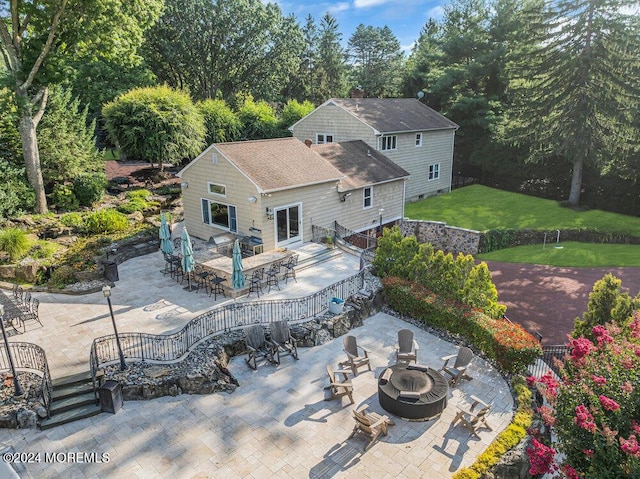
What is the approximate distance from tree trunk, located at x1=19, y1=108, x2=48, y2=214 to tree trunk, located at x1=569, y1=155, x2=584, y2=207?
1354 inches

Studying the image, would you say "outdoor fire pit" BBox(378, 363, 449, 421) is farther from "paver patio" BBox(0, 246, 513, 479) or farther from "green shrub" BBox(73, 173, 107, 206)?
"green shrub" BBox(73, 173, 107, 206)

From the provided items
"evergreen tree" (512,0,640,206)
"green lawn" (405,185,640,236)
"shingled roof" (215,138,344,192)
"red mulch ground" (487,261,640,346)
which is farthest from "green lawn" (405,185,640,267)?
"shingled roof" (215,138,344,192)

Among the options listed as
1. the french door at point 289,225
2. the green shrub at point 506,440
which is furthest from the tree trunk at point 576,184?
the green shrub at point 506,440

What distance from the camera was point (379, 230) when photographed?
86.5 ft

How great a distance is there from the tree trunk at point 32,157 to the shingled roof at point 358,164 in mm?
14938

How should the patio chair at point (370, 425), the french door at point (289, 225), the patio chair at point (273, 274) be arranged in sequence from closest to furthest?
the patio chair at point (370, 425) → the patio chair at point (273, 274) → the french door at point (289, 225)

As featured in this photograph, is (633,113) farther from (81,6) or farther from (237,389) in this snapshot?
(81,6)

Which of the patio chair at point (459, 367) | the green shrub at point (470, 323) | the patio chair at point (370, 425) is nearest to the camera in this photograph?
the patio chair at point (370, 425)

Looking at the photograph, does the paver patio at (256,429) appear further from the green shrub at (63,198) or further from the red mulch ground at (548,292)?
the green shrub at (63,198)

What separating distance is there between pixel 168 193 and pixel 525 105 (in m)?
26.5

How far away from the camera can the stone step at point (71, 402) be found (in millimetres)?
10898

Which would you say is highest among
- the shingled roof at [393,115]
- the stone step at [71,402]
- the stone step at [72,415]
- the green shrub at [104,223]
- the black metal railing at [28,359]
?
the shingled roof at [393,115]

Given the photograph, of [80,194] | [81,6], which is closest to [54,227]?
[80,194]

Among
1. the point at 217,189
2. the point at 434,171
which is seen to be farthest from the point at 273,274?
the point at 434,171
